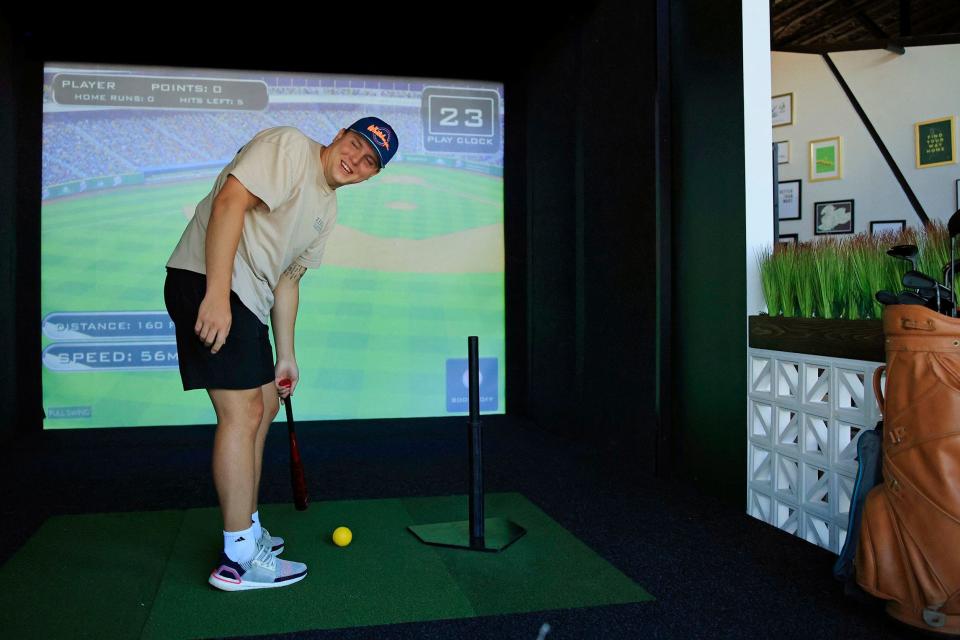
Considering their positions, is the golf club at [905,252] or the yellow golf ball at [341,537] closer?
the golf club at [905,252]

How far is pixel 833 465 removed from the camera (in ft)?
7.59

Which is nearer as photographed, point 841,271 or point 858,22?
point 841,271

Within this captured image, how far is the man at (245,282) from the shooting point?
1909 millimetres

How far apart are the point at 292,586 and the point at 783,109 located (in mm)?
4892

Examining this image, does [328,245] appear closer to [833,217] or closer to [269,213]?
[269,213]

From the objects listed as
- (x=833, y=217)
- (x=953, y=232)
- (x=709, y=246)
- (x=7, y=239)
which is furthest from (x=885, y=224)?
(x=7, y=239)

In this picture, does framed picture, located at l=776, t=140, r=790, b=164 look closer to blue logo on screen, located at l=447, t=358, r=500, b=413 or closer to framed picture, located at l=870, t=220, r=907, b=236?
framed picture, located at l=870, t=220, r=907, b=236

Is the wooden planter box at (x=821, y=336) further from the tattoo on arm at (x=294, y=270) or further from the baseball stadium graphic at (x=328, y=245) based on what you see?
the baseball stadium graphic at (x=328, y=245)

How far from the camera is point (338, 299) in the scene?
178 inches

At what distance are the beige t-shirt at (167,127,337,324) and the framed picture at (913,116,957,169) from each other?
3978mm

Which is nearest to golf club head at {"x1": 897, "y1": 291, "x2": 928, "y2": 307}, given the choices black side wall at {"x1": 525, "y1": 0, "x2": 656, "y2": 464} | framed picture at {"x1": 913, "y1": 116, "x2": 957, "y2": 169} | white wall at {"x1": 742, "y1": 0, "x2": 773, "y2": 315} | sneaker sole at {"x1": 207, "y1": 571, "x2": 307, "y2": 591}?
white wall at {"x1": 742, "y1": 0, "x2": 773, "y2": 315}

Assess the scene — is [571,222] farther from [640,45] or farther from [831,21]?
[831,21]

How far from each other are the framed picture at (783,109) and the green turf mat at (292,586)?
398cm

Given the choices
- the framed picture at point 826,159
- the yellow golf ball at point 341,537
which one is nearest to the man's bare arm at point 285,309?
the yellow golf ball at point 341,537
